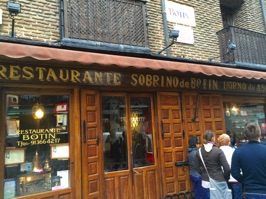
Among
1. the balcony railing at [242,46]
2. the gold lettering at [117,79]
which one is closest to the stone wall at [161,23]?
the balcony railing at [242,46]

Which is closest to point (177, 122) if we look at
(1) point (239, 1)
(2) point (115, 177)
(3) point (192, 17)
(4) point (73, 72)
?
(2) point (115, 177)

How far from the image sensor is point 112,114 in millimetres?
5855

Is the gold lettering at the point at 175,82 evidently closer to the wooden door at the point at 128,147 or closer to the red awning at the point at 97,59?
the wooden door at the point at 128,147

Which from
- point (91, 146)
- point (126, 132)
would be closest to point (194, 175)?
point (126, 132)

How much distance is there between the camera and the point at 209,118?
7.19 meters

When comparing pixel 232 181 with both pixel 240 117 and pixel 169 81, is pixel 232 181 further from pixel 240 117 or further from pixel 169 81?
pixel 240 117

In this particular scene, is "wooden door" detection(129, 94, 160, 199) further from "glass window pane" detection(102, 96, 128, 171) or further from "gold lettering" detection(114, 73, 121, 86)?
"gold lettering" detection(114, 73, 121, 86)

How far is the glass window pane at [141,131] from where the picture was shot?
6047 millimetres

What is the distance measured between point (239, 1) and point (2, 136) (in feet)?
32.9

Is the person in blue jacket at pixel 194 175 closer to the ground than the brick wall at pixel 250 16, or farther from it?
closer to the ground

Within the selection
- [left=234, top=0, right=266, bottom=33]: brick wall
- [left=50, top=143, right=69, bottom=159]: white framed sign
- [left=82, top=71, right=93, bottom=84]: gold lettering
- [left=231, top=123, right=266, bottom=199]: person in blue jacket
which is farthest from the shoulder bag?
[left=234, top=0, right=266, bottom=33]: brick wall

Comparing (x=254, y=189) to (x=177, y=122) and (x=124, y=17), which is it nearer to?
(x=177, y=122)

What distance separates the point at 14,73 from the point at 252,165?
4.26m

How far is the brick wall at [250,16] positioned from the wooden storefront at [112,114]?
166 inches
